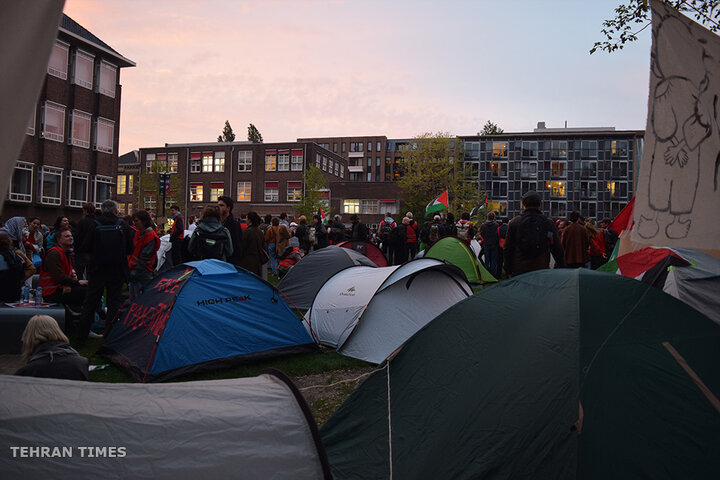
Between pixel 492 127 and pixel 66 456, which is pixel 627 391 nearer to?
pixel 66 456

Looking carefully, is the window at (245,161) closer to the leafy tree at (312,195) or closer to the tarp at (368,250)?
the leafy tree at (312,195)

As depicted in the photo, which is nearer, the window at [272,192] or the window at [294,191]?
the window at [294,191]

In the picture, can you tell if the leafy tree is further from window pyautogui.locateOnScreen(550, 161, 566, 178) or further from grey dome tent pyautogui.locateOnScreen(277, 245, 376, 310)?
grey dome tent pyautogui.locateOnScreen(277, 245, 376, 310)

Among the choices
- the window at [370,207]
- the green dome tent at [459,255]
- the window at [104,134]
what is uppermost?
the window at [104,134]

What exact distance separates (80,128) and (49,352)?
29419 millimetres

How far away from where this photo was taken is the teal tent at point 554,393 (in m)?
2.62

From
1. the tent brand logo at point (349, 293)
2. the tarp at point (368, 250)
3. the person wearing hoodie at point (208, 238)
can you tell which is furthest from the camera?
the tarp at point (368, 250)

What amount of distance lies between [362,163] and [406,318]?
7875 cm

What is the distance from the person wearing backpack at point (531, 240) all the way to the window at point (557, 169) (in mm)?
58999

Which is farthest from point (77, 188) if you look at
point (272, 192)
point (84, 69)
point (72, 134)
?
point (272, 192)

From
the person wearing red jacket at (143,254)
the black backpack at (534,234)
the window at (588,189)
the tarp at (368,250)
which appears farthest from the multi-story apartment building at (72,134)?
the window at (588,189)

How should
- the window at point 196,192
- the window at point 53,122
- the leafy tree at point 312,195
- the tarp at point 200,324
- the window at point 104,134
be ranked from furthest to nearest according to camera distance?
1. the window at point 196,192
2. the leafy tree at point 312,195
3. the window at point 104,134
4. the window at point 53,122
5. the tarp at point 200,324

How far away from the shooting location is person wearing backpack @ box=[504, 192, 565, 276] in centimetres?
605

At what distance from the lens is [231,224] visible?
837 centimetres
